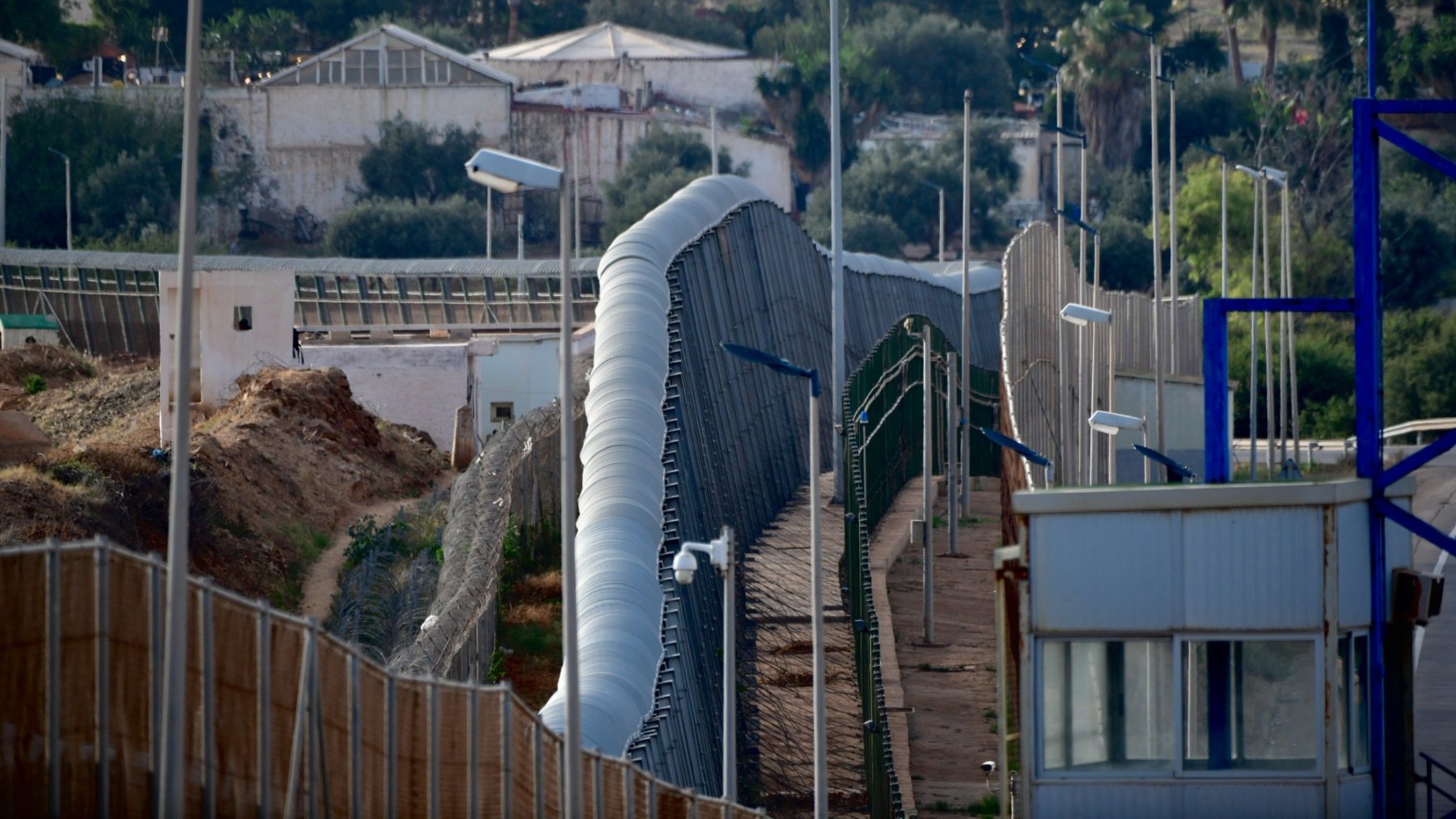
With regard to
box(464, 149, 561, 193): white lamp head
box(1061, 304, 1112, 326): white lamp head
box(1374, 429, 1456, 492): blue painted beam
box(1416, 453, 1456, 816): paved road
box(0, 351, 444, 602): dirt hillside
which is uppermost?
box(464, 149, 561, 193): white lamp head

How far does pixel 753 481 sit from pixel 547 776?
1233 cm

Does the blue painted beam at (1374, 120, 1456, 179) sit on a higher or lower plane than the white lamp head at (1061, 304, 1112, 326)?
higher

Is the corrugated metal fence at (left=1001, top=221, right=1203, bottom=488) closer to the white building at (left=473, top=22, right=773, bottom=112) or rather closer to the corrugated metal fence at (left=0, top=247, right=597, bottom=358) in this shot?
the corrugated metal fence at (left=0, top=247, right=597, bottom=358)

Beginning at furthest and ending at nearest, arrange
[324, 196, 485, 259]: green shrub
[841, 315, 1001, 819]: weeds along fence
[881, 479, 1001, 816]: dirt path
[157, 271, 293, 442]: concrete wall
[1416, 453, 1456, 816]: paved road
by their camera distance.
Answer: [324, 196, 485, 259]: green shrub < [157, 271, 293, 442]: concrete wall < [881, 479, 1001, 816]: dirt path < [1416, 453, 1456, 816]: paved road < [841, 315, 1001, 819]: weeds along fence

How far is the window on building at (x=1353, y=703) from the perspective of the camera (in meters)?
12.3

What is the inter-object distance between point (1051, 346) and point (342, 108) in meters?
53.6

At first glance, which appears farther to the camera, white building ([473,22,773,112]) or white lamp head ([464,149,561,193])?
white building ([473,22,773,112])

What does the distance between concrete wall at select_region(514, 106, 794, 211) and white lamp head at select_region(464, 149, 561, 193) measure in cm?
7524

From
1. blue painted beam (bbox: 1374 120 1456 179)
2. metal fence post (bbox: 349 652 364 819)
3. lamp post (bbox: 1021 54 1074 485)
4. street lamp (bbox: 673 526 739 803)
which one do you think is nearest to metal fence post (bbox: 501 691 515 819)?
metal fence post (bbox: 349 652 364 819)

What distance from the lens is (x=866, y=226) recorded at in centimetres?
8375

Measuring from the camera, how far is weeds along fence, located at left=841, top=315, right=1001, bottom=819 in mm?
17859

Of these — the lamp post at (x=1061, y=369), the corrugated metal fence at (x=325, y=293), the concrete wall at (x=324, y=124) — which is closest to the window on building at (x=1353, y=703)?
the lamp post at (x=1061, y=369)

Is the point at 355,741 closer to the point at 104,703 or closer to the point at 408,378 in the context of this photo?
the point at 104,703

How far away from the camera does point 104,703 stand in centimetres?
1036
